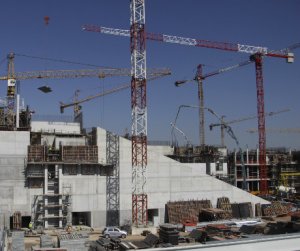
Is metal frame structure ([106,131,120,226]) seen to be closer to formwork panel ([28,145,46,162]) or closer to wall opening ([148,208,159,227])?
wall opening ([148,208,159,227])

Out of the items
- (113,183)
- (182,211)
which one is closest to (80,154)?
(113,183)

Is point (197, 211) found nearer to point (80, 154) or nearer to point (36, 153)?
point (80, 154)

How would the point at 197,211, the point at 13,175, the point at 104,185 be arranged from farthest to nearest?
the point at 197,211 → the point at 104,185 → the point at 13,175

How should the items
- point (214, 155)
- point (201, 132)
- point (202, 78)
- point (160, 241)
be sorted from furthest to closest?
point (202, 78)
point (201, 132)
point (214, 155)
point (160, 241)

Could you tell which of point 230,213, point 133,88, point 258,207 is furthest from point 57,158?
point 258,207

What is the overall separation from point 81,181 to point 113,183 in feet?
12.6

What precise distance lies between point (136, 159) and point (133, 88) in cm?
891

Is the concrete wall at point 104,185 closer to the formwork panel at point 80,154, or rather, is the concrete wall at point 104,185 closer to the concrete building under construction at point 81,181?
the concrete building under construction at point 81,181

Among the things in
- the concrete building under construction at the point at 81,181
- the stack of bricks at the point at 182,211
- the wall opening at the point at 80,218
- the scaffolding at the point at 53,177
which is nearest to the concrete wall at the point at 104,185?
the concrete building under construction at the point at 81,181

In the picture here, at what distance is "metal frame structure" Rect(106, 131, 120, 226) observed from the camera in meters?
49.8

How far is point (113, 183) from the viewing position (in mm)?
50062

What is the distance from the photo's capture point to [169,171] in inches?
2064

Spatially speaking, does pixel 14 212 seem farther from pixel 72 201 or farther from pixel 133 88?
pixel 133 88

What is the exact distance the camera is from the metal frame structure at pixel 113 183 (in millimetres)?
49750
